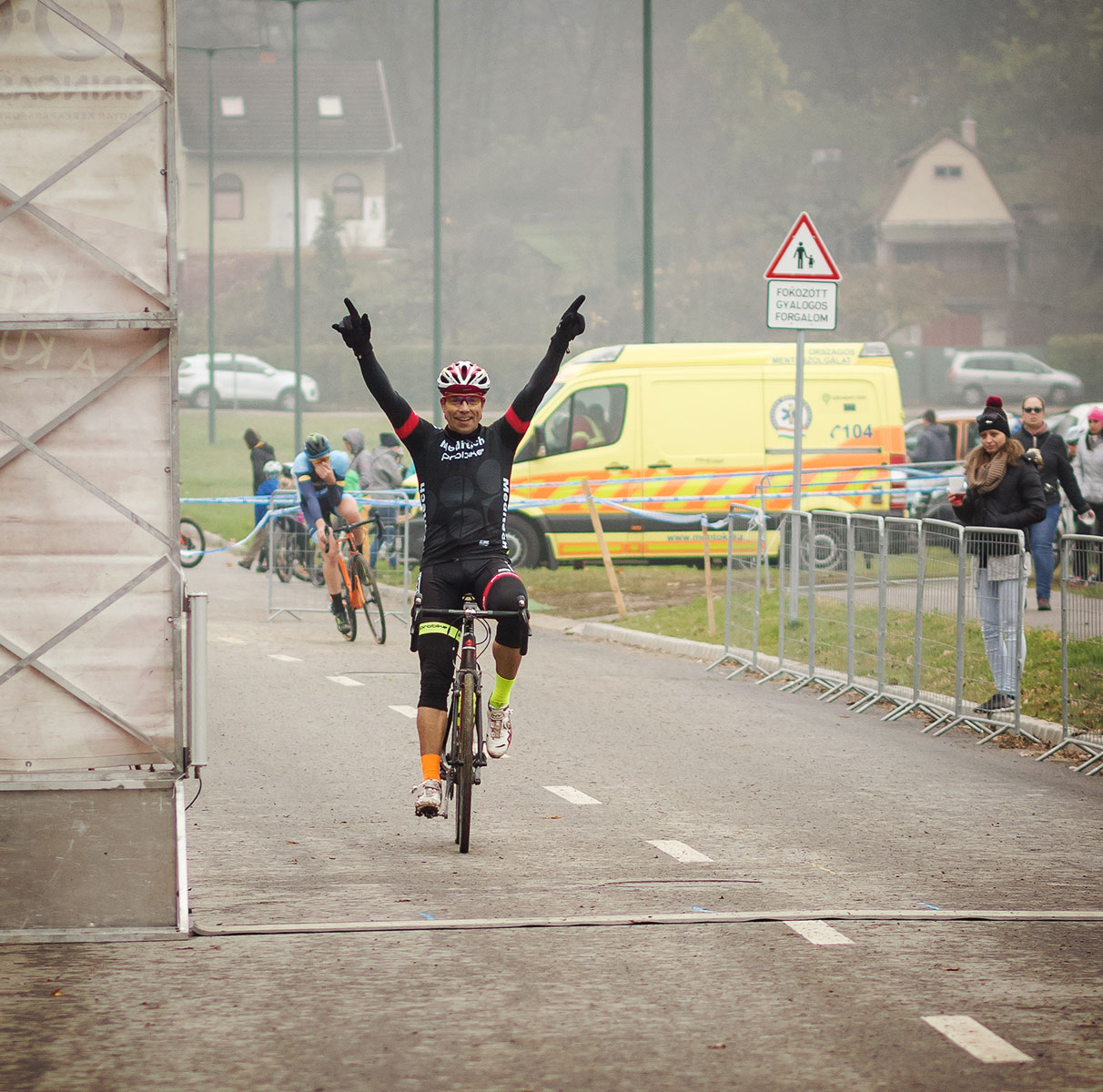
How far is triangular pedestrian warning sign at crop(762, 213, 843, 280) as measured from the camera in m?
15.1

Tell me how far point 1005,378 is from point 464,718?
2433 inches

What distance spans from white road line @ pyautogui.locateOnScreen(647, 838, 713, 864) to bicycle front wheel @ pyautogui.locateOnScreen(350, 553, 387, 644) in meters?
8.64

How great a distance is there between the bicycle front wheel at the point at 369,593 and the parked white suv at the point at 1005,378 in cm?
5216

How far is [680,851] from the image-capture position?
296 inches

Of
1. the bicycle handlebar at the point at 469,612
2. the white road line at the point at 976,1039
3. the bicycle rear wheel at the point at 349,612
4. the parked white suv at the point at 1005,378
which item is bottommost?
the bicycle rear wheel at the point at 349,612

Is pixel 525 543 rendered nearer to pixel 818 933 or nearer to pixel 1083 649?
pixel 1083 649

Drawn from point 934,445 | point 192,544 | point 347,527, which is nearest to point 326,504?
point 347,527

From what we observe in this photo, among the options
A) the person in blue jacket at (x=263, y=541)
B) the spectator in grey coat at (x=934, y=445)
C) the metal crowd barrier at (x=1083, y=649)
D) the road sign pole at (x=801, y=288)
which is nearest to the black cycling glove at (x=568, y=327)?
the metal crowd barrier at (x=1083, y=649)

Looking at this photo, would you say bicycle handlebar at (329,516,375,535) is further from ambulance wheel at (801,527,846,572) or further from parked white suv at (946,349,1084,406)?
parked white suv at (946,349,1084,406)

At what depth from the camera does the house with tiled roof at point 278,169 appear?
8631 centimetres

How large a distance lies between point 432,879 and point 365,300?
73.5 meters

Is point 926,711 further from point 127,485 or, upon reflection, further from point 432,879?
point 127,485

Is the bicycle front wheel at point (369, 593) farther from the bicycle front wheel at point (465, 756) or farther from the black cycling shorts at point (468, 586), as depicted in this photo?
the bicycle front wheel at point (465, 756)

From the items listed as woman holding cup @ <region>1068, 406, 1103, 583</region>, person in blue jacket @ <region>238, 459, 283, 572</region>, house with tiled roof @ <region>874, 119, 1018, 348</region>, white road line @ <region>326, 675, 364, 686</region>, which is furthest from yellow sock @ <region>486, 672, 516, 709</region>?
house with tiled roof @ <region>874, 119, 1018, 348</region>
